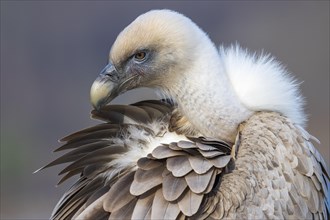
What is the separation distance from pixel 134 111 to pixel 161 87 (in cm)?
20

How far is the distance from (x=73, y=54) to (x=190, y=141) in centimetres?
1095

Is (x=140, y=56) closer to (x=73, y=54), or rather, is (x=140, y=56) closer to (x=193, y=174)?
A: (x=193, y=174)

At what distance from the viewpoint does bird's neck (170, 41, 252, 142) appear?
4.42 meters

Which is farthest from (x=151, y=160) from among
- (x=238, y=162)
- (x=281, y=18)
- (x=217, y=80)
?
(x=281, y=18)

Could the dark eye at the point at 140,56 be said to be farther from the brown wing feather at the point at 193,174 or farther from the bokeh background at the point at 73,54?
the bokeh background at the point at 73,54

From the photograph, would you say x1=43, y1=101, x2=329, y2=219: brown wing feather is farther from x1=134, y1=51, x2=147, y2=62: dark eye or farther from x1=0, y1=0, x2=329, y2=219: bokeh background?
x1=0, y1=0, x2=329, y2=219: bokeh background

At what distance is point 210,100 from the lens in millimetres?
4445

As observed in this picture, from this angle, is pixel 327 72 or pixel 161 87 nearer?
pixel 161 87

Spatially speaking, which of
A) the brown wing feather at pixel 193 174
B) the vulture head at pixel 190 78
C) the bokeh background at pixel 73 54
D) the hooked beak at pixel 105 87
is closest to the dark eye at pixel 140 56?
the vulture head at pixel 190 78

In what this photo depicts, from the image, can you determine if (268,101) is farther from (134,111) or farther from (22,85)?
(22,85)

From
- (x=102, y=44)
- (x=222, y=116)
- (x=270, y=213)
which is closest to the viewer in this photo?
(x=270, y=213)

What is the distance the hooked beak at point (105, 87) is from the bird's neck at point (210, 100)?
0.97 feet

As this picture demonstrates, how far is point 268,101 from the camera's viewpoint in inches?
176

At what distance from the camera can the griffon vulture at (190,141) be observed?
3.89 m
